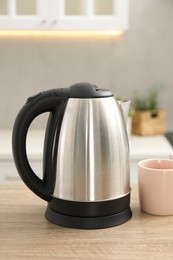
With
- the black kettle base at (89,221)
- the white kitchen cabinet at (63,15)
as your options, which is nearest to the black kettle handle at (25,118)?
the black kettle base at (89,221)

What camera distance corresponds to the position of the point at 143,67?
8.60 feet

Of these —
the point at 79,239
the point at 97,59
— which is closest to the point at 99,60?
the point at 97,59

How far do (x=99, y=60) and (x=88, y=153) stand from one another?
1814 millimetres

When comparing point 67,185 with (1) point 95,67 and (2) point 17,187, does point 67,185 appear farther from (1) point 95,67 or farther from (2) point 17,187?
(1) point 95,67

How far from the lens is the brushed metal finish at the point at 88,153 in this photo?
0.87 m

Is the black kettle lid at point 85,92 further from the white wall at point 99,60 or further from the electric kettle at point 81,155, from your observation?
the white wall at point 99,60

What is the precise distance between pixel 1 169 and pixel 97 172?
133 cm

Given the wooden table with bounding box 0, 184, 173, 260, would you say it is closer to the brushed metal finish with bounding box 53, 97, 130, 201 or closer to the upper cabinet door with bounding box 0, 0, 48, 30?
the brushed metal finish with bounding box 53, 97, 130, 201

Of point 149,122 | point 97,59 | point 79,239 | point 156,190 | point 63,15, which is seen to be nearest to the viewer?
point 79,239

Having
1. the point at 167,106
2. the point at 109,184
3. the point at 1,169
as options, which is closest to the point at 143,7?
the point at 167,106

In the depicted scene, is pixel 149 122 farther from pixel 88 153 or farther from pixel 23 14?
pixel 88 153

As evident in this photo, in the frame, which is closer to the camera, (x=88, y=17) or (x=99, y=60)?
(x=88, y=17)

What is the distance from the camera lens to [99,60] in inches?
103

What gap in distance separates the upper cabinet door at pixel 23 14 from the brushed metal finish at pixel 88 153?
142cm
